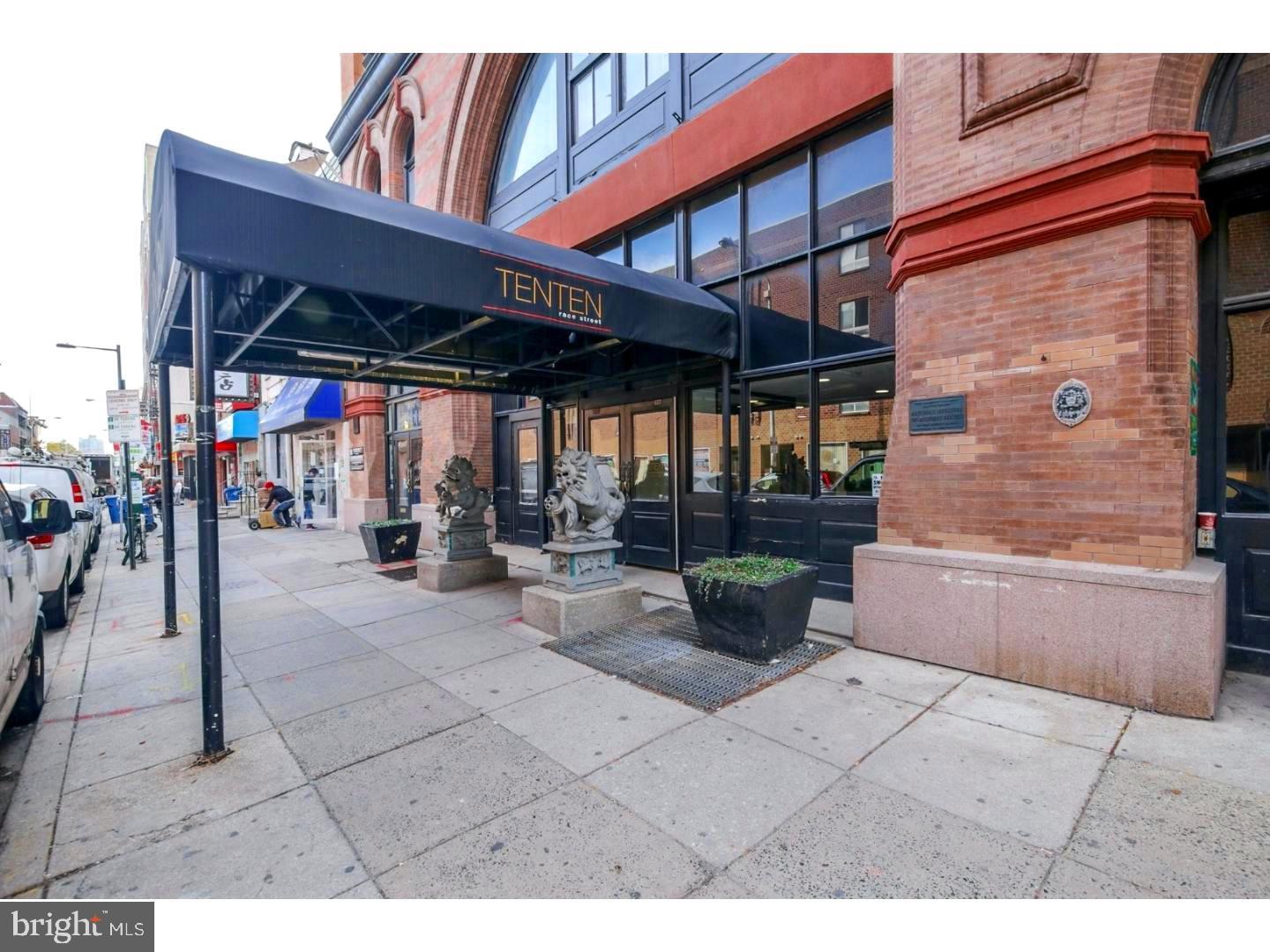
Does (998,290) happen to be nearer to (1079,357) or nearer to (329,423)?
(1079,357)

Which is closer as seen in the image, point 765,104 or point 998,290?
point 998,290

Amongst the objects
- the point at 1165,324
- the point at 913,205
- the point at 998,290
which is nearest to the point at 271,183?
the point at 913,205

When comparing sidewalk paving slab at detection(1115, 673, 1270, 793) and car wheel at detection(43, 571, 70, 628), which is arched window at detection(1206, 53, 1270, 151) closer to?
sidewalk paving slab at detection(1115, 673, 1270, 793)

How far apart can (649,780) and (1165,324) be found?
4.64 m

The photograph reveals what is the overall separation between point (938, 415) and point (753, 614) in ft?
7.73

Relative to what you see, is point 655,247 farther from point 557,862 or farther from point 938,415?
point 557,862

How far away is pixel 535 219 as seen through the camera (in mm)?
11109

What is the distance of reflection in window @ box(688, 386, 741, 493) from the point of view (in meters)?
7.93

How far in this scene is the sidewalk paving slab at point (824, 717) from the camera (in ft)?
11.5

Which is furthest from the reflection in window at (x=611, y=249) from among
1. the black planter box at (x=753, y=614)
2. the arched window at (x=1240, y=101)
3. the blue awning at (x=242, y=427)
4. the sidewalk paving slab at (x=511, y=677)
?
the blue awning at (x=242, y=427)

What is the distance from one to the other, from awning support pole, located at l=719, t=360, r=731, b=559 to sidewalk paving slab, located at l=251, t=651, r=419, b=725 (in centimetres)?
430

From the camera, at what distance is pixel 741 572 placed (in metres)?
5.21

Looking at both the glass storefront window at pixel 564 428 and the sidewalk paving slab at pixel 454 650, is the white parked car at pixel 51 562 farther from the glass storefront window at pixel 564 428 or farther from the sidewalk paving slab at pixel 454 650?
the glass storefront window at pixel 564 428

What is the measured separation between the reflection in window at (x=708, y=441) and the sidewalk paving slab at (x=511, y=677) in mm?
3816
